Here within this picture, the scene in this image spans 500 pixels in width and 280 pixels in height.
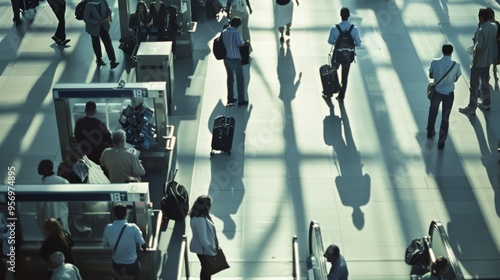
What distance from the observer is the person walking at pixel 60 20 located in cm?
1837

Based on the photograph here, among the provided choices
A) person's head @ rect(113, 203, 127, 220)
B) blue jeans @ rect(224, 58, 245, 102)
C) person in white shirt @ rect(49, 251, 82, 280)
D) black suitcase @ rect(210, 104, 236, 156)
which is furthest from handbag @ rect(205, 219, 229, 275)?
blue jeans @ rect(224, 58, 245, 102)

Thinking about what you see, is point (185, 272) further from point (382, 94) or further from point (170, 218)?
point (382, 94)

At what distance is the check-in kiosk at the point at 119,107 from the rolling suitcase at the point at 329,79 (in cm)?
344

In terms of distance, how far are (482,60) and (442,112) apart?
1325 millimetres

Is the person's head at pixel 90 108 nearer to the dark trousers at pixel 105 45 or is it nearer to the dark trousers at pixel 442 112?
the dark trousers at pixel 105 45

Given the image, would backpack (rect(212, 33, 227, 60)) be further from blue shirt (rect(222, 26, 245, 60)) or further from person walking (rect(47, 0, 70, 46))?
person walking (rect(47, 0, 70, 46))

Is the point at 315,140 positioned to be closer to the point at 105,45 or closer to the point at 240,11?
the point at 240,11

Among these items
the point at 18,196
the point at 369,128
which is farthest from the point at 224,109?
the point at 18,196

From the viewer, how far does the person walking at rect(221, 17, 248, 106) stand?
51.2 ft

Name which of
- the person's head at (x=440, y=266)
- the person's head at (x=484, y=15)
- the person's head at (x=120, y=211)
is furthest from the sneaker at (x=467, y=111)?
the person's head at (x=120, y=211)

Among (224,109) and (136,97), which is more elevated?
(136,97)

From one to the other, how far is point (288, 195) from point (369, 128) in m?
2.53

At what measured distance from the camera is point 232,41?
1564cm

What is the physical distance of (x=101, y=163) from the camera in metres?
12.6
